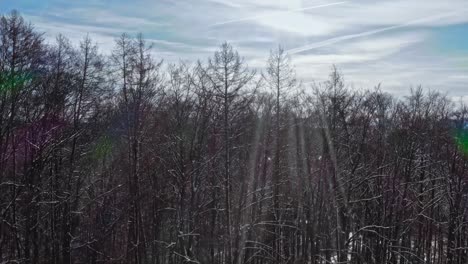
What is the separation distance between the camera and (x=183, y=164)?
2622 cm

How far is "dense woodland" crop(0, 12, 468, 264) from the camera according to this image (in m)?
22.3

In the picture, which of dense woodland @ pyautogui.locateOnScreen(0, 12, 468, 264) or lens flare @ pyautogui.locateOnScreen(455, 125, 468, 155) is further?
lens flare @ pyautogui.locateOnScreen(455, 125, 468, 155)

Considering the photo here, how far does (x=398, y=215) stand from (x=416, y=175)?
5747 millimetres

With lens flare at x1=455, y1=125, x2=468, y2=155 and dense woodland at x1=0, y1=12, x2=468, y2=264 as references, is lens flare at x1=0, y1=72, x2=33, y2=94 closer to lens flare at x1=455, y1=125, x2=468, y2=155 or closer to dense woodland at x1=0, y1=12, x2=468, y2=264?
dense woodland at x1=0, y1=12, x2=468, y2=264

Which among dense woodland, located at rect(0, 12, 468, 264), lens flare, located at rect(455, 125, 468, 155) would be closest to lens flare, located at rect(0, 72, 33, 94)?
dense woodland, located at rect(0, 12, 468, 264)

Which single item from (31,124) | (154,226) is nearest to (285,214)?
(154,226)

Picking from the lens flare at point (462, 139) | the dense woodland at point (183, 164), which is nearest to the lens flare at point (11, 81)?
the dense woodland at point (183, 164)

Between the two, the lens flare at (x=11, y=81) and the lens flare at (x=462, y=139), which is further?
the lens flare at (x=462, y=139)

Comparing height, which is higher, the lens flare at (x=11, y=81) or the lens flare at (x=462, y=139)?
the lens flare at (x=11, y=81)

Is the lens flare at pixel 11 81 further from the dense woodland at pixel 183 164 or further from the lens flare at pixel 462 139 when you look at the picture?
the lens flare at pixel 462 139

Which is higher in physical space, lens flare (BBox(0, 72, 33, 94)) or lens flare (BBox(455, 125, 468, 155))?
lens flare (BBox(0, 72, 33, 94))

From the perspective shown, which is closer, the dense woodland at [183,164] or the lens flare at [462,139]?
the dense woodland at [183,164]

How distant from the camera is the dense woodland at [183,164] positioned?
22.3 m

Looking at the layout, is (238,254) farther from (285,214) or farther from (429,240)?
(429,240)
